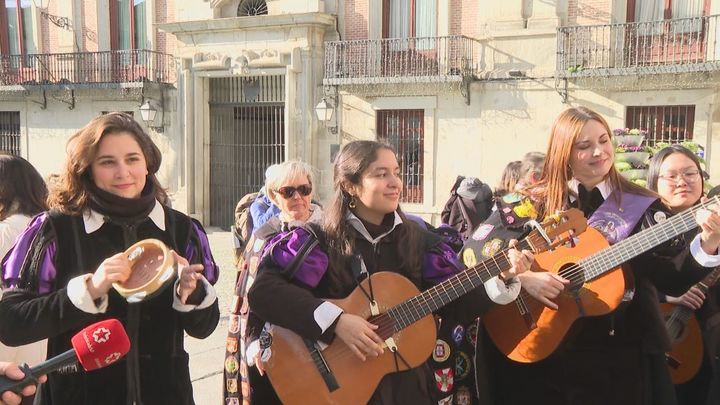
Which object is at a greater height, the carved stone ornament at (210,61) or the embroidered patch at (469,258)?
the carved stone ornament at (210,61)

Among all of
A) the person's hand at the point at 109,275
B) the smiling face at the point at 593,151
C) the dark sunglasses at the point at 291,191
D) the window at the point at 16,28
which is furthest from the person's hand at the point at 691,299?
the window at the point at 16,28

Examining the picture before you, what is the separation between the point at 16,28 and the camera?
17.1 metres

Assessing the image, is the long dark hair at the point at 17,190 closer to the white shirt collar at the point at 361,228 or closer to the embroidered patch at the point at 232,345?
the embroidered patch at the point at 232,345

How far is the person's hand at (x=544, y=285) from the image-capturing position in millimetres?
2498

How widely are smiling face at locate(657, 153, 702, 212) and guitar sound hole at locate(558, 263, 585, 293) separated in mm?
1014

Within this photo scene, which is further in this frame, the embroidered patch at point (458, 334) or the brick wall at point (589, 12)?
the brick wall at point (589, 12)

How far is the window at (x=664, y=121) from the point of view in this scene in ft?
36.4

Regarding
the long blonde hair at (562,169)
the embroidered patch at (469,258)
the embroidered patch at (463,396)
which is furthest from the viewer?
the embroidered patch at (463,396)

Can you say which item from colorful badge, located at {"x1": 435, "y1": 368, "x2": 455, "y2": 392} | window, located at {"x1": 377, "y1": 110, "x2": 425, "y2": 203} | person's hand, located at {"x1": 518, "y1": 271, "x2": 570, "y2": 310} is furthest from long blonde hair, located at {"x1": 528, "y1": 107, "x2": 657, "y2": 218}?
window, located at {"x1": 377, "y1": 110, "x2": 425, "y2": 203}

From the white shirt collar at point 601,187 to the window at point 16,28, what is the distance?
17.8 meters

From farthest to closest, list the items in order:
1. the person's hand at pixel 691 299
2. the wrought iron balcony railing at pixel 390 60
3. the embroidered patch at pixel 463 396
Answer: the wrought iron balcony railing at pixel 390 60 < the person's hand at pixel 691 299 < the embroidered patch at pixel 463 396

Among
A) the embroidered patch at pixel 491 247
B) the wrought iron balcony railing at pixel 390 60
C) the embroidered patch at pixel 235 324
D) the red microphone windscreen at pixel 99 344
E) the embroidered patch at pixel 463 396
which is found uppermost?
the wrought iron balcony railing at pixel 390 60

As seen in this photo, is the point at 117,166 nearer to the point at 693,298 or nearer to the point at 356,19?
the point at 693,298

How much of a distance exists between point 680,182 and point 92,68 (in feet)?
52.2
